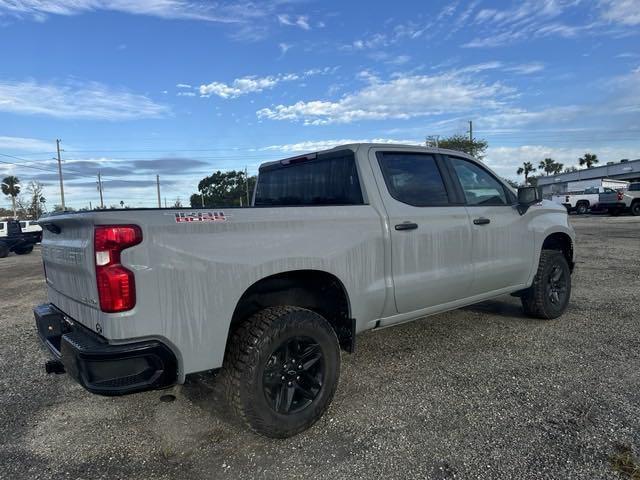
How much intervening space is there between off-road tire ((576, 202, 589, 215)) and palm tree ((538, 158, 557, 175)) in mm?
70471

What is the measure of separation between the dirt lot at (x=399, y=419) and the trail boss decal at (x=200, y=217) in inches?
38.8

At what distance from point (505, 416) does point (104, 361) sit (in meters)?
2.54

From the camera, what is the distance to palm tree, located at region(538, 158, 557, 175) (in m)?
96.8

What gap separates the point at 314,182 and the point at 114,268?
6.61 feet

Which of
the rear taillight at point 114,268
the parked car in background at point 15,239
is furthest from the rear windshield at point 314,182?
the parked car in background at point 15,239

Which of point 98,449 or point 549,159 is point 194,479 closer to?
point 98,449

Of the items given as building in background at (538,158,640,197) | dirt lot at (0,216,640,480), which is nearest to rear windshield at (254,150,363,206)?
dirt lot at (0,216,640,480)

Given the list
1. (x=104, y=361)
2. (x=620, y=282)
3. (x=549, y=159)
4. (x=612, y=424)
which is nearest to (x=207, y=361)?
(x=104, y=361)

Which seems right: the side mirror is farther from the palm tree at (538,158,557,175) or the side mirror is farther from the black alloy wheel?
the palm tree at (538,158,557,175)

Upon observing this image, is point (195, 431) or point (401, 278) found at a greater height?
point (401, 278)

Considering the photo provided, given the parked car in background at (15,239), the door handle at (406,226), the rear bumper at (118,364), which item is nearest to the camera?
the rear bumper at (118,364)

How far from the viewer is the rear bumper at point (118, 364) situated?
2377 millimetres

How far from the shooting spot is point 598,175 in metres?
64.6

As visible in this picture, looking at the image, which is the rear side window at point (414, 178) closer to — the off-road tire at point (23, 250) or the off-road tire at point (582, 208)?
the off-road tire at point (23, 250)
